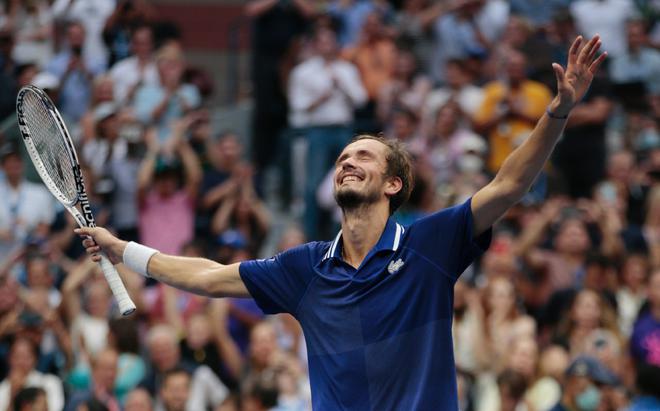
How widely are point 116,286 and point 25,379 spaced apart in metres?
3.23

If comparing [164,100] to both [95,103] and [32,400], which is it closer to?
[95,103]

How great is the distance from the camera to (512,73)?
13453 mm

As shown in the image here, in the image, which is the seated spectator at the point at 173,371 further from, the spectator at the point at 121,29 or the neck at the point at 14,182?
the spectator at the point at 121,29

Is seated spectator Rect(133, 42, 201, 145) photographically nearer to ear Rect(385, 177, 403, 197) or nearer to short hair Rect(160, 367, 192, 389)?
short hair Rect(160, 367, 192, 389)

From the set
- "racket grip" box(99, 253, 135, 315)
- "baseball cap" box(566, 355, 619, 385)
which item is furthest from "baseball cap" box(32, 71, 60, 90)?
"racket grip" box(99, 253, 135, 315)

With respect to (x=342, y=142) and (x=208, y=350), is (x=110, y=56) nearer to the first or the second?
(x=342, y=142)

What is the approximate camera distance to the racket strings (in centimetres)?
680

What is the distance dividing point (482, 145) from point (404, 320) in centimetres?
741

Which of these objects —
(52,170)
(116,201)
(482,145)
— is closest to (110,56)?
(116,201)

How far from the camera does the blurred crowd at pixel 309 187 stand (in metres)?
10.1

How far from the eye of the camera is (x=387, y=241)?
589 centimetres

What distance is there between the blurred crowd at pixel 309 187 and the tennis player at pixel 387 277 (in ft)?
7.35

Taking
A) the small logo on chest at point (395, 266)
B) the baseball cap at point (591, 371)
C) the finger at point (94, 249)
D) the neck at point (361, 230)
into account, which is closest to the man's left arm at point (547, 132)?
the small logo on chest at point (395, 266)

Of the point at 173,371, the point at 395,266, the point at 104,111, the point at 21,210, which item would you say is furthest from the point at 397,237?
the point at 104,111
